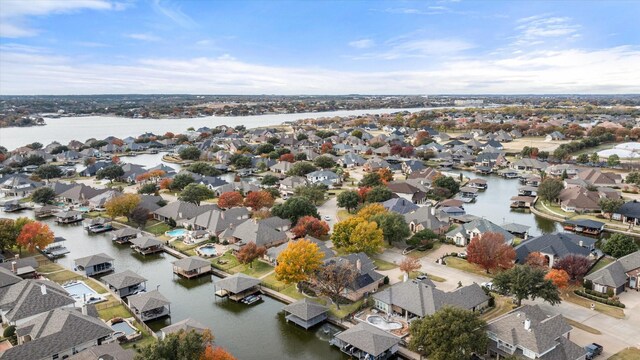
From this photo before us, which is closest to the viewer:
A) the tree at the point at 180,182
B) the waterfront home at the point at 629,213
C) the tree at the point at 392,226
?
the tree at the point at 392,226

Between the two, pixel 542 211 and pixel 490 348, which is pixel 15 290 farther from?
pixel 542 211

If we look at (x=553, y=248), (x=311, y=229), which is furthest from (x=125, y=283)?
(x=553, y=248)

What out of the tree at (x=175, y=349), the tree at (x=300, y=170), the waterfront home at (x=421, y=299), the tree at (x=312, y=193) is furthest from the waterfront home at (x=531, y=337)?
the tree at (x=300, y=170)

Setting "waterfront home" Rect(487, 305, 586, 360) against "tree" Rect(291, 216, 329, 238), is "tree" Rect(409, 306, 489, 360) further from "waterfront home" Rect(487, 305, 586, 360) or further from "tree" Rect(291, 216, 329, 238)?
"tree" Rect(291, 216, 329, 238)

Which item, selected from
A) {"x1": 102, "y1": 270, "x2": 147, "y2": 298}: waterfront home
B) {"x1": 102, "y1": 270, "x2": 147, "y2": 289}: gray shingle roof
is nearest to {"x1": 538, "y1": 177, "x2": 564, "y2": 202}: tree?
{"x1": 102, "y1": 270, "x2": 147, "y2": 298}: waterfront home

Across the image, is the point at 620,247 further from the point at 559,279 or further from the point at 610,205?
the point at 610,205

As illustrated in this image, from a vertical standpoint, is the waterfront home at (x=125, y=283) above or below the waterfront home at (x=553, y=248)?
below

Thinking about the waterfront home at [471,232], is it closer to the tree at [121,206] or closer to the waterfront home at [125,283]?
the waterfront home at [125,283]
